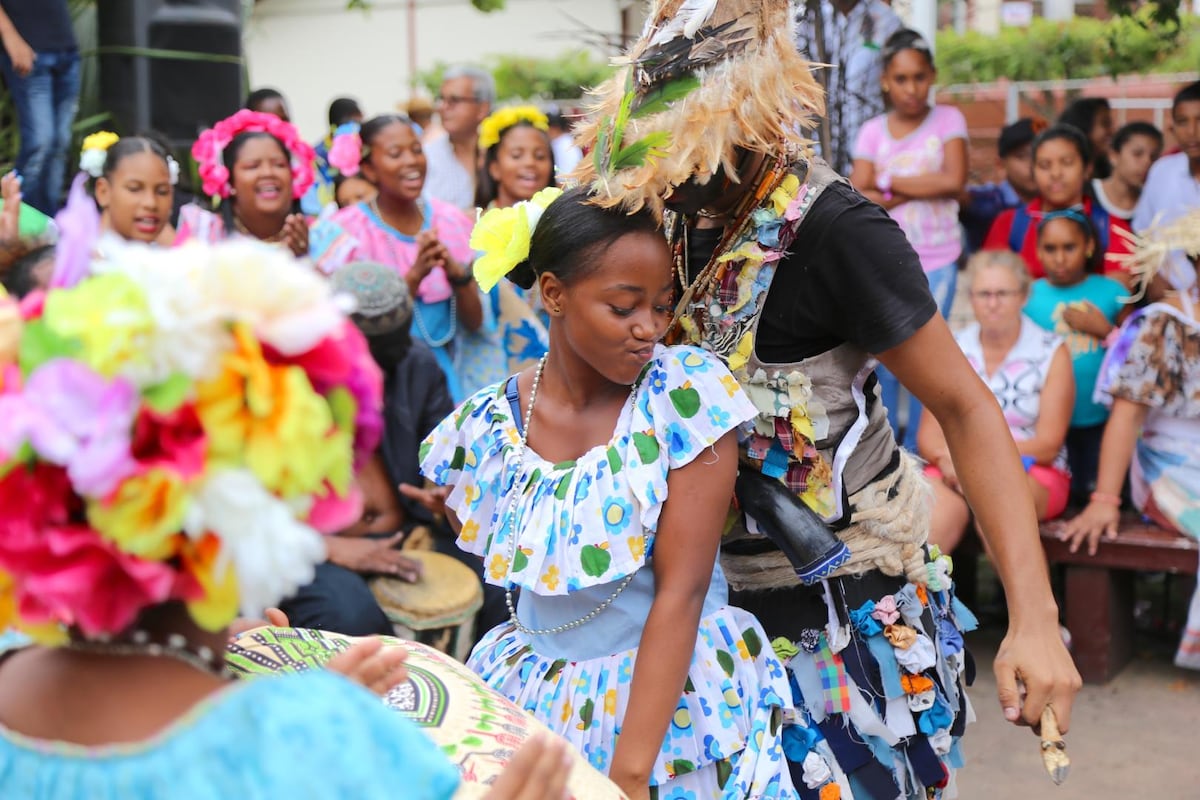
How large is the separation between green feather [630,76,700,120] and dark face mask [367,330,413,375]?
2.19m

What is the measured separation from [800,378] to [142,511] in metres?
1.43

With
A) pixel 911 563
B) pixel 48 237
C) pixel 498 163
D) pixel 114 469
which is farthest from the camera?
pixel 498 163

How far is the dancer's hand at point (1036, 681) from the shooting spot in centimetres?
229

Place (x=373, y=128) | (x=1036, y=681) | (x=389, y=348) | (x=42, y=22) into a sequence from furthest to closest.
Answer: (x=42, y=22) < (x=373, y=128) < (x=389, y=348) < (x=1036, y=681)

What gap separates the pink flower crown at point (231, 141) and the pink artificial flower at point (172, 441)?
4.88m

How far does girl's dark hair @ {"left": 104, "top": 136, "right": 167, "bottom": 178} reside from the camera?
5.23 metres

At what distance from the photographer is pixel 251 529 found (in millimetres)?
1321

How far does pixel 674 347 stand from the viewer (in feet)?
8.07

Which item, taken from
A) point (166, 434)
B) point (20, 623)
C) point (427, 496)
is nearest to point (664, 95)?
point (166, 434)

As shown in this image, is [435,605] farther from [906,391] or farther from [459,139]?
[459,139]

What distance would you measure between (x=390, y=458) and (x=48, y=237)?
1.27m

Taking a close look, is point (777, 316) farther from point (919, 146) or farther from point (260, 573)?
point (919, 146)

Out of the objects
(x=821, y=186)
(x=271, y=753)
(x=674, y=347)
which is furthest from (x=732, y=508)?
(x=271, y=753)

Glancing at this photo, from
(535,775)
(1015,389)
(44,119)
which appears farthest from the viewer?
(44,119)
